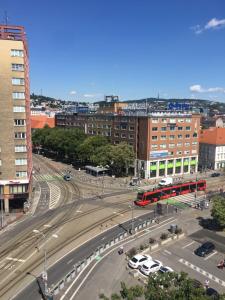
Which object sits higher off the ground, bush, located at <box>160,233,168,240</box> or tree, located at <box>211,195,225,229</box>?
tree, located at <box>211,195,225,229</box>

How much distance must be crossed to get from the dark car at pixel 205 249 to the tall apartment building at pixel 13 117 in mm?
45304

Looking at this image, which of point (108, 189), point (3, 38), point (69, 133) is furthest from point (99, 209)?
point (69, 133)

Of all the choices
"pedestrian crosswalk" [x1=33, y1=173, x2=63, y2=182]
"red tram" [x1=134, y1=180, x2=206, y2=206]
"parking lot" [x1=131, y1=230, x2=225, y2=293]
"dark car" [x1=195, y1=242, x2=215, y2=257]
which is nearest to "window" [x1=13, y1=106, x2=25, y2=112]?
"red tram" [x1=134, y1=180, x2=206, y2=206]

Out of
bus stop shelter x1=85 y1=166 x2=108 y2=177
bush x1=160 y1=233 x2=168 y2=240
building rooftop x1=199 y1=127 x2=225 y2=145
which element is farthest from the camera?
building rooftop x1=199 y1=127 x2=225 y2=145

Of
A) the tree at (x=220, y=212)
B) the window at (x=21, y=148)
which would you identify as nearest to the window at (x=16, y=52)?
the window at (x=21, y=148)

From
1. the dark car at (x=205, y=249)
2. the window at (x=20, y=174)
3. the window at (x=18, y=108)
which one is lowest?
the dark car at (x=205, y=249)

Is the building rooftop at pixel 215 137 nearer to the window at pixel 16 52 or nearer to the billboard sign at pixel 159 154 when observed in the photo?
the billboard sign at pixel 159 154

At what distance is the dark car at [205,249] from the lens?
57.0 meters

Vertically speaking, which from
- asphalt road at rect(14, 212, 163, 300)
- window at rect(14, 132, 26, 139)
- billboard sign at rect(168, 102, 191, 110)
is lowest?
asphalt road at rect(14, 212, 163, 300)

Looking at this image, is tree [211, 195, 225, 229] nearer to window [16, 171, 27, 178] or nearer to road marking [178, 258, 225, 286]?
road marking [178, 258, 225, 286]

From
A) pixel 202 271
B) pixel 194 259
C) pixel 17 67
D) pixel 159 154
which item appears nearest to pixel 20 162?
pixel 17 67

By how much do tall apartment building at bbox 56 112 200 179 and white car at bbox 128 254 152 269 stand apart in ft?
221

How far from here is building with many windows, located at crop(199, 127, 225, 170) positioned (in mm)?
138375

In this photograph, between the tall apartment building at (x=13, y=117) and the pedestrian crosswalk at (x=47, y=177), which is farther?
the pedestrian crosswalk at (x=47, y=177)
